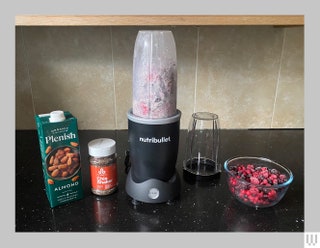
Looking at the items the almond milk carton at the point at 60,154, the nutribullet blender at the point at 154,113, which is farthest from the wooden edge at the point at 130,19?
the almond milk carton at the point at 60,154

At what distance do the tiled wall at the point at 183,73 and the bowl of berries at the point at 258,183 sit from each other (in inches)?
15.2

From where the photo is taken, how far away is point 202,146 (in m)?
0.95

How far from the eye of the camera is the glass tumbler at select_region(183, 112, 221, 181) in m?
0.86

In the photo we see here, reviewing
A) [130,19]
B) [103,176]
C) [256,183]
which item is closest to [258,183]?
[256,183]

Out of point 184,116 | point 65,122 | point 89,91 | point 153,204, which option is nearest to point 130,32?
point 89,91

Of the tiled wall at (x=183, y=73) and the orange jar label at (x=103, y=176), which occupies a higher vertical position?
the tiled wall at (x=183, y=73)

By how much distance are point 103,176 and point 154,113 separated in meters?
0.21

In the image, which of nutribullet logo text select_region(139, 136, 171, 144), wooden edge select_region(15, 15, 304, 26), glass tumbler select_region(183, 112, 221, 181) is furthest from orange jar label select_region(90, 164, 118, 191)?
wooden edge select_region(15, 15, 304, 26)

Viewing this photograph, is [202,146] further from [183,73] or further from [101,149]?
[101,149]

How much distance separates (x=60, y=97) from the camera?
1074 millimetres

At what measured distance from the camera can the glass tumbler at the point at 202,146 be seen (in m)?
0.86

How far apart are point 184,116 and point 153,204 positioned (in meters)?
0.49

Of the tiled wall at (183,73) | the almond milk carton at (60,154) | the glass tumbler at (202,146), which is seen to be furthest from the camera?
the tiled wall at (183,73)

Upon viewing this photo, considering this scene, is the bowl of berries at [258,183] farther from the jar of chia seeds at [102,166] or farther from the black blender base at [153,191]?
the jar of chia seeds at [102,166]
